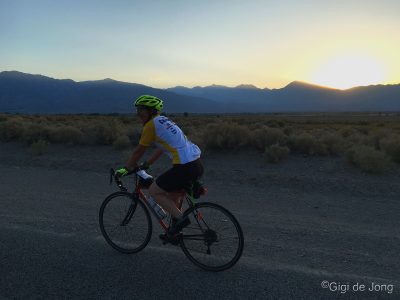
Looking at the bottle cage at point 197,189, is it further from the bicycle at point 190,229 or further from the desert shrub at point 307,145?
the desert shrub at point 307,145

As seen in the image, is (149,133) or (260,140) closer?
(149,133)

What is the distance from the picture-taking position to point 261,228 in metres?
6.78

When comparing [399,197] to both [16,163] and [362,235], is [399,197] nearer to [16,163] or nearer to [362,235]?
[362,235]

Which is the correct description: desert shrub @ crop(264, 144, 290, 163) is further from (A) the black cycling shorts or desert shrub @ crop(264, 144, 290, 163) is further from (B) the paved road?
(A) the black cycling shorts

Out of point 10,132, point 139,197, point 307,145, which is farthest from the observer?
point 10,132

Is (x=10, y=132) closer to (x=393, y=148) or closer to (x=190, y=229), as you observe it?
(x=393, y=148)

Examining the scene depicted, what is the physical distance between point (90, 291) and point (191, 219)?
4.73 feet

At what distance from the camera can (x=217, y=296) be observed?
4.36 m

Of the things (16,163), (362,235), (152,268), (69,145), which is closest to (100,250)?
(152,268)

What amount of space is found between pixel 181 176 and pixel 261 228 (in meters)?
2.36

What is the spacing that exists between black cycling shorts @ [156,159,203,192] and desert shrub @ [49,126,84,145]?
44.8ft

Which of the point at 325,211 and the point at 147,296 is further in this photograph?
the point at 325,211

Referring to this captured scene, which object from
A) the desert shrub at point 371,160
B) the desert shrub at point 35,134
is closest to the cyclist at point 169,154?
the desert shrub at point 371,160

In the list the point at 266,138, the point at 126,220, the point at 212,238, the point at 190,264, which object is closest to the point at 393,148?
the point at 266,138
